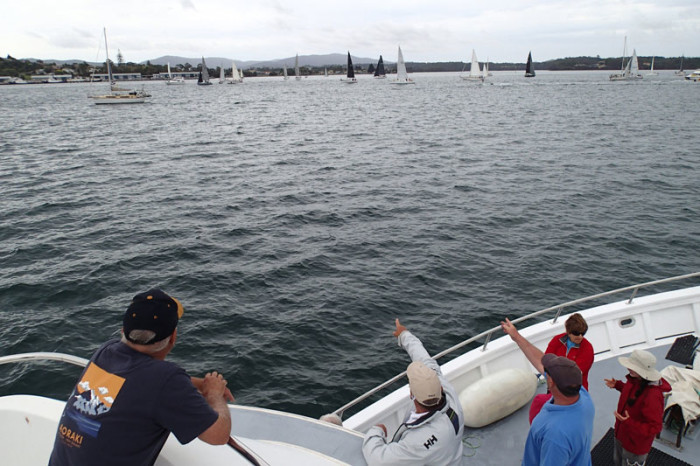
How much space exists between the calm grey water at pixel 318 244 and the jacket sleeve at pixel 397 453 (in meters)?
5.83

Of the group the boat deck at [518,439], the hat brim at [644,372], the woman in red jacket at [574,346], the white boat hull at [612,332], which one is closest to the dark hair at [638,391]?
the hat brim at [644,372]

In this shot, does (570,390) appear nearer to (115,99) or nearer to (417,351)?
(417,351)

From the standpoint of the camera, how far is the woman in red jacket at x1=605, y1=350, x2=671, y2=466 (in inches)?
157

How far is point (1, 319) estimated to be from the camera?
11664 mm

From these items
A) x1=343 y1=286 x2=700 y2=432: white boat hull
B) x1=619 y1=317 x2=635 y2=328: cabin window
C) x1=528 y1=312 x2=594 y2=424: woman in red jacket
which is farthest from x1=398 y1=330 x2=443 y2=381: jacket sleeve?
x1=619 y1=317 x2=635 y2=328: cabin window

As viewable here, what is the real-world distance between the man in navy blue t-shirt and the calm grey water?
6925 millimetres

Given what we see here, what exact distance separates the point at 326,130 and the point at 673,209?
33358mm

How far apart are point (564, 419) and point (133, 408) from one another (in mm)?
2700

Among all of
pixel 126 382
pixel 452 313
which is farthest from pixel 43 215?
pixel 126 382

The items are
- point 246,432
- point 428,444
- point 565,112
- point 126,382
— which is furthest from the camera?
point 565,112

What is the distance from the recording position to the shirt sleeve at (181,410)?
85.0 inches

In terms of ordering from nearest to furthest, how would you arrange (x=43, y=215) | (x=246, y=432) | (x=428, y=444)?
(x=428, y=444) < (x=246, y=432) < (x=43, y=215)

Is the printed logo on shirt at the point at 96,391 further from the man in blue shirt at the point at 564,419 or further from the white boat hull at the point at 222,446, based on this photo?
the man in blue shirt at the point at 564,419

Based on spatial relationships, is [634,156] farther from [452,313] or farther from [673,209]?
[452,313]
